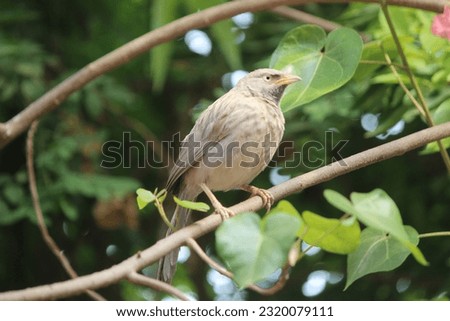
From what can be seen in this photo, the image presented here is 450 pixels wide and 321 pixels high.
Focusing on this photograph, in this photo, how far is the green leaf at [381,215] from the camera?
1.20m

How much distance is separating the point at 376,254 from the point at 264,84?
0.95m

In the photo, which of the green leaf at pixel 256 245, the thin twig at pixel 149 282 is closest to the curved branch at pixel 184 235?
the thin twig at pixel 149 282

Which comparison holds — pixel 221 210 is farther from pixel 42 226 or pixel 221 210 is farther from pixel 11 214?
pixel 11 214

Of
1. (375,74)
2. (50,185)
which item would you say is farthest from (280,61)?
(50,185)

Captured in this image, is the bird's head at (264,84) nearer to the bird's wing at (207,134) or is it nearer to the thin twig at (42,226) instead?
the bird's wing at (207,134)

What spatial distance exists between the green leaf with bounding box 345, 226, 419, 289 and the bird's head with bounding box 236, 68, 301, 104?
0.75 m

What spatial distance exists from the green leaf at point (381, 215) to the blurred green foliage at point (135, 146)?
5.15ft

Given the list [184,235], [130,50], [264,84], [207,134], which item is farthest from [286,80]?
[184,235]

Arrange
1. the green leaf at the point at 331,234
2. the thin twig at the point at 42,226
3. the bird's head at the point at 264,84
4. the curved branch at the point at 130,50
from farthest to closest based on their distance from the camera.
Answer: the bird's head at the point at 264,84
the curved branch at the point at 130,50
the thin twig at the point at 42,226
the green leaf at the point at 331,234

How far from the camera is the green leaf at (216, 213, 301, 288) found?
1.21 m

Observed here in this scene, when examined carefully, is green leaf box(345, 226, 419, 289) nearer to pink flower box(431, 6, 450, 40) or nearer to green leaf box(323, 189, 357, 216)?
green leaf box(323, 189, 357, 216)

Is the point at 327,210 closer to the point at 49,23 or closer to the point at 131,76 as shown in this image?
the point at 131,76

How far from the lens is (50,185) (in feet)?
11.1

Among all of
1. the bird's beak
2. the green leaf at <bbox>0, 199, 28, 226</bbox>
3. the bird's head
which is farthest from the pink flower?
the green leaf at <bbox>0, 199, 28, 226</bbox>
